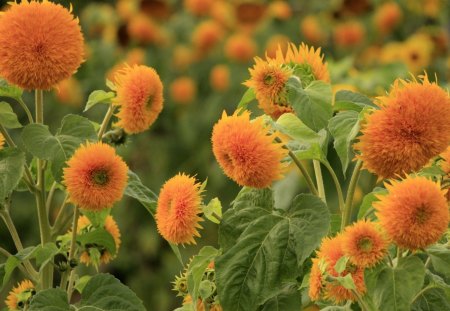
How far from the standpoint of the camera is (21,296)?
42.8 inches

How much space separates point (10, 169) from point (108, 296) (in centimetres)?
18

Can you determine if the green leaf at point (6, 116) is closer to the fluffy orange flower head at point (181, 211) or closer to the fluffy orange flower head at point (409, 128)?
the fluffy orange flower head at point (181, 211)

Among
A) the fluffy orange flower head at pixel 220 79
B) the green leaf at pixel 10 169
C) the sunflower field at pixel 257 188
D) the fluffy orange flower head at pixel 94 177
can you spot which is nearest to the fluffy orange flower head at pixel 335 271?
the sunflower field at pixel 257 188

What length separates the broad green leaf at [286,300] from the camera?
0.96 meters

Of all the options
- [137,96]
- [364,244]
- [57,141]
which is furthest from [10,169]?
[364,244]

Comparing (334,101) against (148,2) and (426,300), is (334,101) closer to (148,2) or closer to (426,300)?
(426,300)

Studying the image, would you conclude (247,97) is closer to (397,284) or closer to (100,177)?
(100,177)

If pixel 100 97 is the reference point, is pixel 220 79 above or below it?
below

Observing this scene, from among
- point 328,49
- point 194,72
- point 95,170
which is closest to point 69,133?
point 95,170

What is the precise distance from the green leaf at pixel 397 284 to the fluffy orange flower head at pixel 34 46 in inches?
15.5

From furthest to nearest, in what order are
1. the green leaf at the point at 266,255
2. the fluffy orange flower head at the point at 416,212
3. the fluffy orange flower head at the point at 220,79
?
1. the fluffy orange flower head at the point at 220,79
2. the green leaf at the point at 266,255
3. the fluffy orange flower head at the point at 416,212

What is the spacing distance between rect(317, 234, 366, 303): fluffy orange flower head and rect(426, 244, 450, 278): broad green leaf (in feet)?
0.23

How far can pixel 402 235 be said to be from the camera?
0.81 meters

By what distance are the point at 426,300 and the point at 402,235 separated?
0.18m
